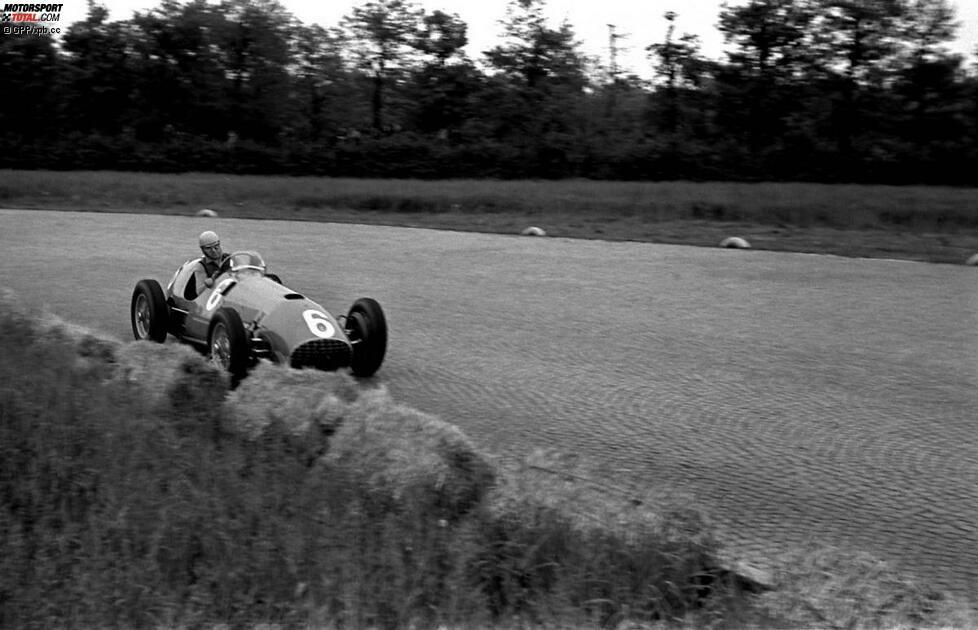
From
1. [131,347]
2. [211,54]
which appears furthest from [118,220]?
[211,54]

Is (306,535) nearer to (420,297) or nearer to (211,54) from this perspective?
(420,297)

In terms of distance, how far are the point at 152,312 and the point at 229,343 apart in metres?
2.06

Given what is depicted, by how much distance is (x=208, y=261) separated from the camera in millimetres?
10016

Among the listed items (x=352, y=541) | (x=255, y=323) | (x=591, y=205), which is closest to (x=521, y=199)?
(x=591, y=205)

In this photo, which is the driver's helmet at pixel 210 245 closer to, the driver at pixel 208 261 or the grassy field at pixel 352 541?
the driver at pixel 208 261

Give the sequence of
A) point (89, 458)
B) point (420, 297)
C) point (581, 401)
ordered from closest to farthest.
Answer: point (89, 458)
point (581, 401)
point (420, 297)

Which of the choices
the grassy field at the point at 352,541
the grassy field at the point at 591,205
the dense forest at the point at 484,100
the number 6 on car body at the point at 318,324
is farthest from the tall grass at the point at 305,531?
the dense forest at the point at 484,100

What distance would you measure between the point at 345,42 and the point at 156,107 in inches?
465

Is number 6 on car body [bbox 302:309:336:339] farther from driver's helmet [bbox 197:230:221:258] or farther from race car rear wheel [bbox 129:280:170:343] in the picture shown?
race car rear wheel [bbox 129:280:170:343]

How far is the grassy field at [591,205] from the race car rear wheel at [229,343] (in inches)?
524

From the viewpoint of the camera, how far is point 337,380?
7.34 meters

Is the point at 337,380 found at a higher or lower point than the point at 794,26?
lower

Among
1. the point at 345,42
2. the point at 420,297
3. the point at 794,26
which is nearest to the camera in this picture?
the point at 420,297

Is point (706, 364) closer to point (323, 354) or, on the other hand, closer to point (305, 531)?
point (323, 354)
